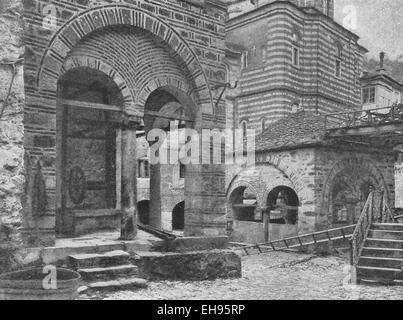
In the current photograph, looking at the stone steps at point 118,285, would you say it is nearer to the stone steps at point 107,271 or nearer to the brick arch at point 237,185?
the stone steps at point 107,271

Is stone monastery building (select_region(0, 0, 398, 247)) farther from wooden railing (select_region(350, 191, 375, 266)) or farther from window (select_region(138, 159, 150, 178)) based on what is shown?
window (select_region(138, 159, 150, 178))

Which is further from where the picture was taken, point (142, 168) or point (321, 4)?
point (321, 4)

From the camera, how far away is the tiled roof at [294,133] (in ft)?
55.4

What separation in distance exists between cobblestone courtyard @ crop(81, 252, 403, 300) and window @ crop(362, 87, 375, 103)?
2395 centimetres

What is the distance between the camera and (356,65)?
3172 cm

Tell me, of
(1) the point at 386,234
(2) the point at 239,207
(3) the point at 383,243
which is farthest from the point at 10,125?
(2) the point at 239,207

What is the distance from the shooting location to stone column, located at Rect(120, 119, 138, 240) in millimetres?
9531

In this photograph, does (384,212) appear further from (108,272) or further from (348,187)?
(108,272)

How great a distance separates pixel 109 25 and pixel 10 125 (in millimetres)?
3333

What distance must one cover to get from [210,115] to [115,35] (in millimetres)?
2795

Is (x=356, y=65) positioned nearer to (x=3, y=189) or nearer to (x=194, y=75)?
(x=194, y=75)

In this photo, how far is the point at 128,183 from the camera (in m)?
9.63

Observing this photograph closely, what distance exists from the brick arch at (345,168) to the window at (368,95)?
17377 mm

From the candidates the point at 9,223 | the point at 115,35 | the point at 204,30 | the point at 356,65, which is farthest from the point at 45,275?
the point at 356,65
